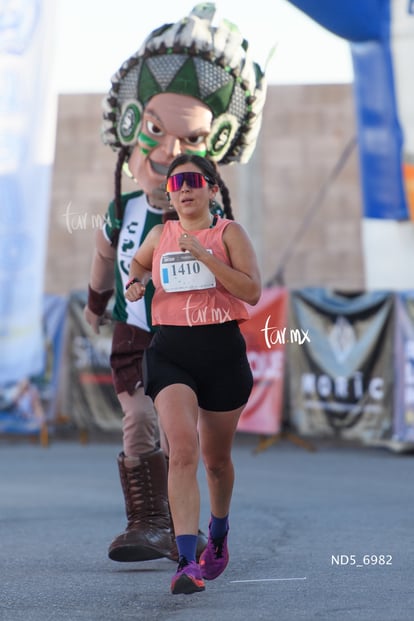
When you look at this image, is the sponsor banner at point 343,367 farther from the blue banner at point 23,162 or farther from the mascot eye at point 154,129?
the mascot eye at point 154,129

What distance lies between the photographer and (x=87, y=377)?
14078 mm

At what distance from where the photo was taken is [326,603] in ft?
13.4

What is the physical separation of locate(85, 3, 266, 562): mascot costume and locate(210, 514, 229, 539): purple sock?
2.27ft

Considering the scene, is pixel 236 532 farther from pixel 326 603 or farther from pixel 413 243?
pixel 413 243

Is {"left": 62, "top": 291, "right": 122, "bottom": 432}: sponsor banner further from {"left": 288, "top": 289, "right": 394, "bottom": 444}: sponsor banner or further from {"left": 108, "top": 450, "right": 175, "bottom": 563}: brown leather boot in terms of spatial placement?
{"left": 108, "top": 450, "right": 175, "bottom": 563}: brown leather boot

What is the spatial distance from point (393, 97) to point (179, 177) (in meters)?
7.60

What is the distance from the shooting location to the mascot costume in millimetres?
5387

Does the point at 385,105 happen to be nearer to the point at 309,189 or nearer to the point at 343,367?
the point at 343,367

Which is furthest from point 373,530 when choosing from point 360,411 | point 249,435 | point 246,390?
point 249,435

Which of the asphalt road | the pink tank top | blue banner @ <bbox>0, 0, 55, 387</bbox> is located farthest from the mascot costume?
blue banner @ <bbox>0, 0, 55, 387</bbox>

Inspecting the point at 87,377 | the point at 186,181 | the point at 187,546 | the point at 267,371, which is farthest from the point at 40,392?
the point at 187,546

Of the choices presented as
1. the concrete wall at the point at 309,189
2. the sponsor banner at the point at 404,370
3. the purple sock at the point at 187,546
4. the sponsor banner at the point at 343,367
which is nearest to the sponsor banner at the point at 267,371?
the sponsor banner at the point at 343,367

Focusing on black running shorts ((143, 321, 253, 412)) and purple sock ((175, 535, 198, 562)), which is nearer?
purple sock ((175, 535, 198, 562))

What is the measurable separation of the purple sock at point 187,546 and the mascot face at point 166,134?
6.58ft
